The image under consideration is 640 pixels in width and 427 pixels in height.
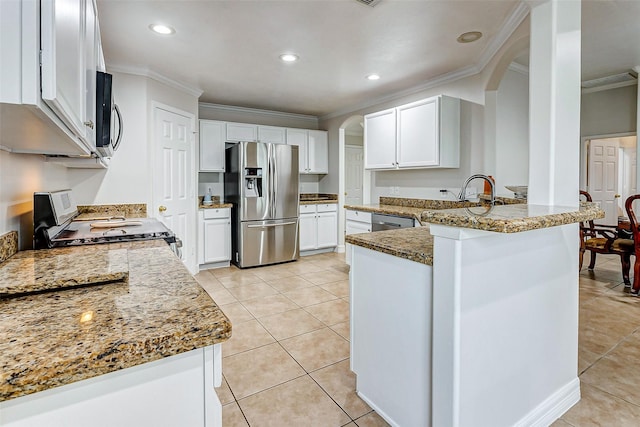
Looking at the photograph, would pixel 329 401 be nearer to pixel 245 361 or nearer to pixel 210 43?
pixel 245 361

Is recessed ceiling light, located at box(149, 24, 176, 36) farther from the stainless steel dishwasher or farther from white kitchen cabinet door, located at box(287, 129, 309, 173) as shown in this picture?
white kitchen cabinet door, located at box(287, 129, 309, 173)

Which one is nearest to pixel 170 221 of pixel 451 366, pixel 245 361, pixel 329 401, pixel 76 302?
pixel 245 361

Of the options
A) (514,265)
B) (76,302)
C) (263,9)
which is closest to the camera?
(76,302)

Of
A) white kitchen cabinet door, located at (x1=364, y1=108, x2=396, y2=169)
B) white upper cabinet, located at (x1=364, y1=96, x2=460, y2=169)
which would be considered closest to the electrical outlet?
white upper cabinet, located at (x1=364, y1=96, x2=460, y2=169)

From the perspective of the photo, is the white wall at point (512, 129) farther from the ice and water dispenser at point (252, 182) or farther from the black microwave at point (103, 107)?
the black microwave at point (103, 107)

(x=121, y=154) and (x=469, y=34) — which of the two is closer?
(x=469, y=34)

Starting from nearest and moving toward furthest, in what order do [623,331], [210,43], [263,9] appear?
1. [263,9]
2. [623,331]
3. [210,43]

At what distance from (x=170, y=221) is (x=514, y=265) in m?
3.53

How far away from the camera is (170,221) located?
3885 millimetres

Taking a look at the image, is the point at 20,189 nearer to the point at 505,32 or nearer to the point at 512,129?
the point at 505,32

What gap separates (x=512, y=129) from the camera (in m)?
4.01

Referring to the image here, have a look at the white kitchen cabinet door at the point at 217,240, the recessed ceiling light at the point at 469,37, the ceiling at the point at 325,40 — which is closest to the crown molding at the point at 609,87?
the ceiling at the point at 325,40

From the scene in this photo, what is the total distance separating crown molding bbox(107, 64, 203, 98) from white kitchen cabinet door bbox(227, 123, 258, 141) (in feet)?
2.52

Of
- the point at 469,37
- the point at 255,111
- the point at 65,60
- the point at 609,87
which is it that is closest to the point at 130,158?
the point at 255,111
